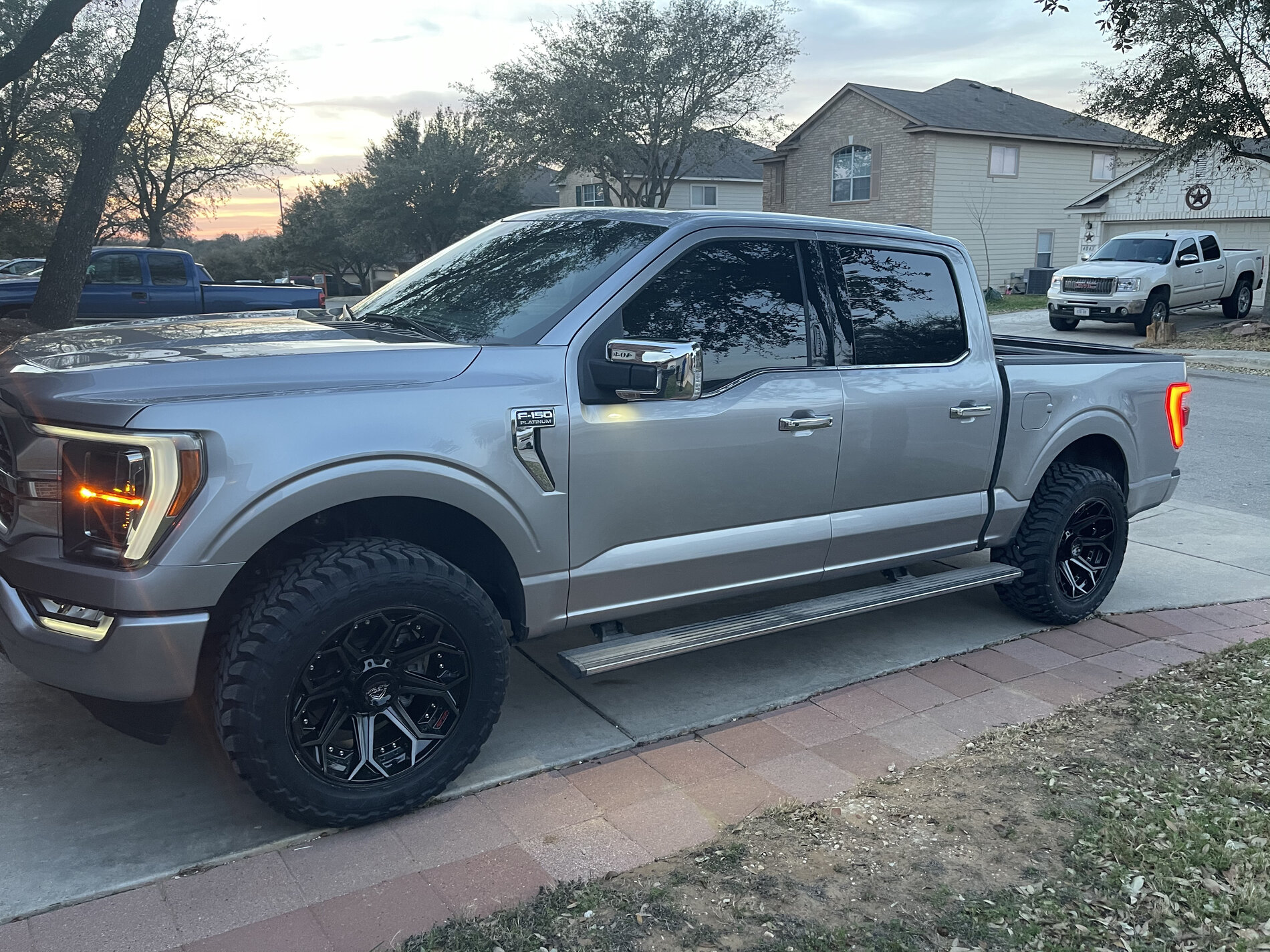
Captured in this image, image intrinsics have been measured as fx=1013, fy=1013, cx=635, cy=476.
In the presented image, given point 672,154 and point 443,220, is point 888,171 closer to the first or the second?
point 672,154

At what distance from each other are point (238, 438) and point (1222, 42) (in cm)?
2150

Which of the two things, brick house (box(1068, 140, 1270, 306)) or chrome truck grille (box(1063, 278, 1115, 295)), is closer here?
chrome truck grille (box(1063, 278, 1115, 295))

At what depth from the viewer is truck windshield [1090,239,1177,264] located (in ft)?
72.0

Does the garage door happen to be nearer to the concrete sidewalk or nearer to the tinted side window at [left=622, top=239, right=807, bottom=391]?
the concrete sidewalk

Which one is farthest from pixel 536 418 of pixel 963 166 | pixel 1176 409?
pixel 963 166

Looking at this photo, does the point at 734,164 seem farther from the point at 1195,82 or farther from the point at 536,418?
the point at 536,418

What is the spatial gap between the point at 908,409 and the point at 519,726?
205 centimetres

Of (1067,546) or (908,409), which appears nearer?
(908,409)

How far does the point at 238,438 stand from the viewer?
277cm

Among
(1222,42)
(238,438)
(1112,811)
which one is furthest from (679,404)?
(1222,42)

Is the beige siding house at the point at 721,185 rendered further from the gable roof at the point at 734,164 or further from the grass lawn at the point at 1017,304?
the grass lawn at the point at 1017,304

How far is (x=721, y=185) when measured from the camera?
44.2m

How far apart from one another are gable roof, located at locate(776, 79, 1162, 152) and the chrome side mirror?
31.6 meters

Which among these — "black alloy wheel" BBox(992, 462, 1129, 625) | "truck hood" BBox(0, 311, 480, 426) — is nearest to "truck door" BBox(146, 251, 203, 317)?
"truck hood" BBox(0, 311, 480, 426)
